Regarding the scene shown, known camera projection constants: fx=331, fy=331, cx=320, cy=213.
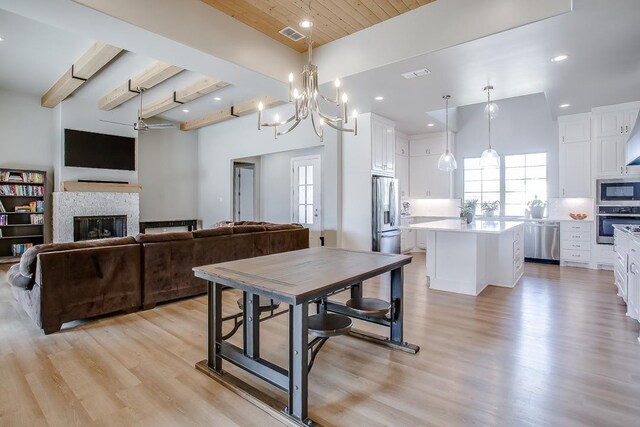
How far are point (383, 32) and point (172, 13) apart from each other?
87.4 inches

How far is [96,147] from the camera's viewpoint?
7.22 metres

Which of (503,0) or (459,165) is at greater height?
(503,0)

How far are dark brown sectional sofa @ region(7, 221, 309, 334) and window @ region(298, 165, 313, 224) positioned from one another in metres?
3.29

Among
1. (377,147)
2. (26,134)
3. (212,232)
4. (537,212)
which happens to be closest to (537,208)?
(537,212)

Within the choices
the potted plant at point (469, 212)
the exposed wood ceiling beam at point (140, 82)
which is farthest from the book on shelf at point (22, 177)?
the potted plant at point (469, 212)

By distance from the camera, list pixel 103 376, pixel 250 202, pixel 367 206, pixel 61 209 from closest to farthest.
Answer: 1. pixel 103 376
2. pixel 367 206
3. pixel 61 209
4. pixel 250 202

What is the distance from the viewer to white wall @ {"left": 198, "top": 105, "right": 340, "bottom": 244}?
629 centimetres

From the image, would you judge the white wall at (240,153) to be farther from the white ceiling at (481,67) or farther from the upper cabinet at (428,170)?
the upper cabinet at (428,170)

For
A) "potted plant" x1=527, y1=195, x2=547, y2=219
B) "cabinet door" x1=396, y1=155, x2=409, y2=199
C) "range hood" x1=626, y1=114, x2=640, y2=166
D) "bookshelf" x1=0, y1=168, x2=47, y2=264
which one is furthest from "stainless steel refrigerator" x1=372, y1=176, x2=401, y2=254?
"bookshelf" x1=0, y1=168, x2=47, y2=264

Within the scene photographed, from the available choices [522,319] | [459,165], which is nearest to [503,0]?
[522,319]

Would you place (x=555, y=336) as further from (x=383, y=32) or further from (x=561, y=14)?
(x=383, y=32)

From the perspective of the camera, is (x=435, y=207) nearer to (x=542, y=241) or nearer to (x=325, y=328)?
(x=542, y=241)

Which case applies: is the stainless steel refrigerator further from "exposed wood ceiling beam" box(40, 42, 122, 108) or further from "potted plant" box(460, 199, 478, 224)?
"exposed wood ceiling beam" box(40, 42, 122, 108)

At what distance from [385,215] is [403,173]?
Answer: 7.27ft
